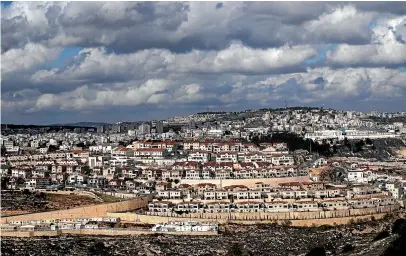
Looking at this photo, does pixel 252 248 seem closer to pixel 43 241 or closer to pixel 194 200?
pixel 43 241

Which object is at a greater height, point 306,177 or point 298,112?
point 298,112

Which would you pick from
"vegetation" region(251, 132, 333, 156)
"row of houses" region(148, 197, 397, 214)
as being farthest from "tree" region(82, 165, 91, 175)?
"vegetation" region(251, 132, 333, 156)

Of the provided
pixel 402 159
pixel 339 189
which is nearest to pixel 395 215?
pixel 339 189

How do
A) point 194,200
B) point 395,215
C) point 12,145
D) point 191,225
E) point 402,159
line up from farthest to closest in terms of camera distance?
point 12,145, point 402,159, point 194,200, point 395,215, point 191,225

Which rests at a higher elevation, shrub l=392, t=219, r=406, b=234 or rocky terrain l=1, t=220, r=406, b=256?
shrub l=392, t=219, r=406, b=234

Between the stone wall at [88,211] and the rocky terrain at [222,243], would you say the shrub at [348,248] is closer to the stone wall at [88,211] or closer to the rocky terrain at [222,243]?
the rocky terrain at [222,243]

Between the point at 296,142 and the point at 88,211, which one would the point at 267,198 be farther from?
the point at 296,142

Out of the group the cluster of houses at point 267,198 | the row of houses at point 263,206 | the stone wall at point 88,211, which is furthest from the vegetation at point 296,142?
the stone wall at point 88,211

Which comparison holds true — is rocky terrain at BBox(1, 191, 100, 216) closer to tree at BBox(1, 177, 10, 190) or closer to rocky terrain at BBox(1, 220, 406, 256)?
tree at BBox(1, 177, 10, 190)
